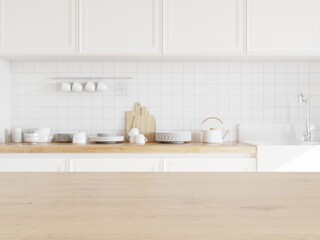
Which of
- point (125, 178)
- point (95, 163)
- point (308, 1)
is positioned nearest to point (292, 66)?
point (308, 1)

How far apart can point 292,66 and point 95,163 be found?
5.86ft

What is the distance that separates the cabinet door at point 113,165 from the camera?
279 centimetres

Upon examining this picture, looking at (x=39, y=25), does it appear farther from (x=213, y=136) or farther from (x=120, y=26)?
(x=213, y=136)

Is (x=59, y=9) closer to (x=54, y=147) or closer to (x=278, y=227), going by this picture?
(x=54, y=147)

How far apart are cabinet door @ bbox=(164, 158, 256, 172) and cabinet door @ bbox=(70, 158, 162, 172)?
9cm

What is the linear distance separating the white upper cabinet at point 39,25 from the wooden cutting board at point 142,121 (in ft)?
2.35

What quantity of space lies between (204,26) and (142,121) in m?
0.90

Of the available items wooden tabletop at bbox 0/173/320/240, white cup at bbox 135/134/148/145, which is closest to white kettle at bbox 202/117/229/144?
white cup at bbox 135/134/148/145

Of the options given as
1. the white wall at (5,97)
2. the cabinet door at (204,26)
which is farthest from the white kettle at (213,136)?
the white wall at (5,97)

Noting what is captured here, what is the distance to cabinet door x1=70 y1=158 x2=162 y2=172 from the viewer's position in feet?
9.14

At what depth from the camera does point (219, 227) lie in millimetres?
488

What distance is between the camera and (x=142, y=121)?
3.39 metres

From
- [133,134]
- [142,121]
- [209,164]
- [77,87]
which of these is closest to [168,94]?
[142,121]

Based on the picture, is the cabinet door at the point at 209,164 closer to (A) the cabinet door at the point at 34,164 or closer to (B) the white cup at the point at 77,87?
(A) the cabinet door at the point at 34,164
